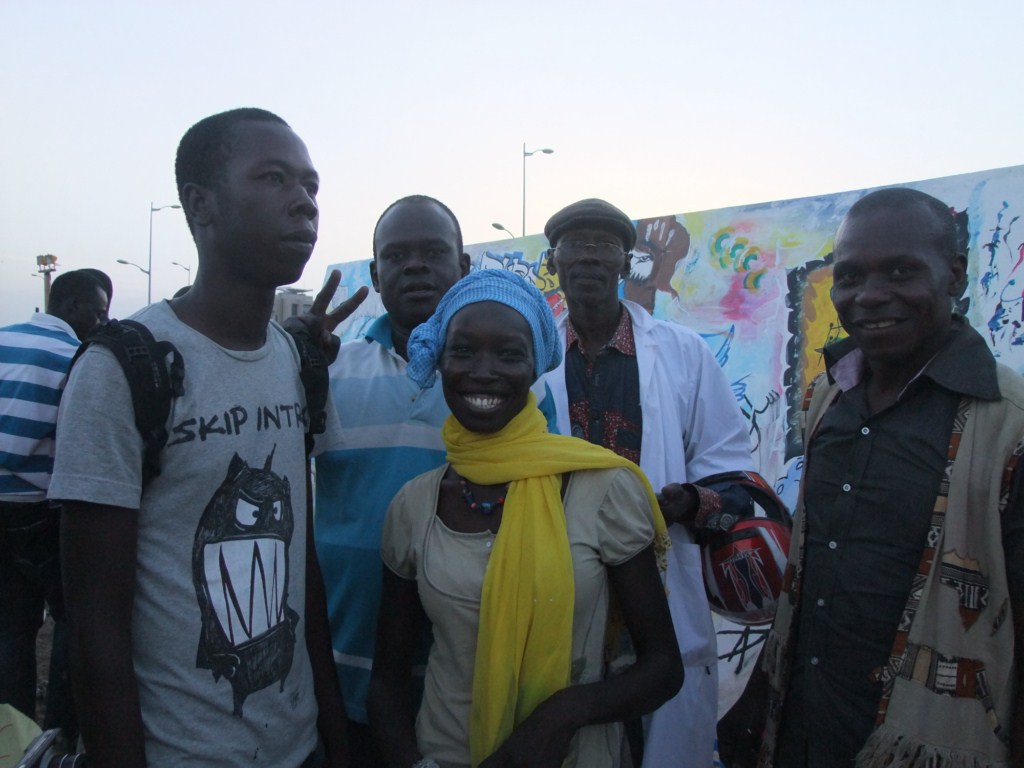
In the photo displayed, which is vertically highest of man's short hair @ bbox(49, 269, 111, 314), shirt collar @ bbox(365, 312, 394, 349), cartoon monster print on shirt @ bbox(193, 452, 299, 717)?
man's short hair @ bbox(49, 269, 111, 314)

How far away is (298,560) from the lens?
1.63 meters

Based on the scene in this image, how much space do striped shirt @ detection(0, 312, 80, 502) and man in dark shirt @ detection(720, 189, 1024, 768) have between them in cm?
279

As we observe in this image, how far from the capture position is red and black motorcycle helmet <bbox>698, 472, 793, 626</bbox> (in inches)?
82.1

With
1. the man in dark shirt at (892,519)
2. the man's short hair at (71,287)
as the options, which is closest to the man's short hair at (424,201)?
the man in dark shirt at (892,519)

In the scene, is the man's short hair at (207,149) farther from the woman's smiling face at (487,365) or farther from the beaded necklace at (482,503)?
the beaded necklace at (482,503)

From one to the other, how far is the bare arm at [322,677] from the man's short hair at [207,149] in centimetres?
71

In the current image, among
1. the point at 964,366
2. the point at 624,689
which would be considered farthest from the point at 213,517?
the point at 964,366

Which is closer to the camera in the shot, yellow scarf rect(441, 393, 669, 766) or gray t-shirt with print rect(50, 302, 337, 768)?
gray t-shirt with print rect(50, 302, 337, 768)

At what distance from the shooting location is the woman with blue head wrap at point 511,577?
151cm

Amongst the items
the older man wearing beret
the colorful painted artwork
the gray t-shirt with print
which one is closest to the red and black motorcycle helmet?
the older man wearing beret

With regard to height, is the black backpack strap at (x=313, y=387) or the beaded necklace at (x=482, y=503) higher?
the black backpack strap at (x=313, y=387)

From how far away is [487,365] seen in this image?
1.70 meters

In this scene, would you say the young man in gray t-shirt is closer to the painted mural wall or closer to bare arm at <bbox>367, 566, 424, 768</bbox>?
bare arm at <bbox>367, 566, 424, 768</bbox>

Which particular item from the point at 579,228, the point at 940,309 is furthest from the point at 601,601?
the point at 579,228
